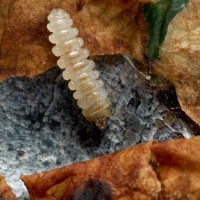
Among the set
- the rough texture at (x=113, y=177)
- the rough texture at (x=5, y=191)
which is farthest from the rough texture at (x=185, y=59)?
the rough texture at (x=5, y=191)

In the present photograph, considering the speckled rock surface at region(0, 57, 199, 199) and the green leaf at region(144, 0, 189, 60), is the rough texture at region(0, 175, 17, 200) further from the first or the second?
the green leaf at region(144, 0, 189, 60)

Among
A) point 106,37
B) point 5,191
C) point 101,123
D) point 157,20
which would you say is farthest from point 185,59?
point 5,191

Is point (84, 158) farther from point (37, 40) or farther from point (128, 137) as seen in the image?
point (37, 40)

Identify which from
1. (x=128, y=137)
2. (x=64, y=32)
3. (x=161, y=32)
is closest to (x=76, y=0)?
(x=64, y=32)

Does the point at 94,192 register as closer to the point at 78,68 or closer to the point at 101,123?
the point at 101,123

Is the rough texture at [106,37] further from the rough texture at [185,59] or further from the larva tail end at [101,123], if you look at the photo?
the larva tail end at [101,123]

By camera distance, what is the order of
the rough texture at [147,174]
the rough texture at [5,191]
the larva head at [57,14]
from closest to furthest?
the rough texture at [147,174]
the rough texture at [5,191]
the larva head at [57,14]
